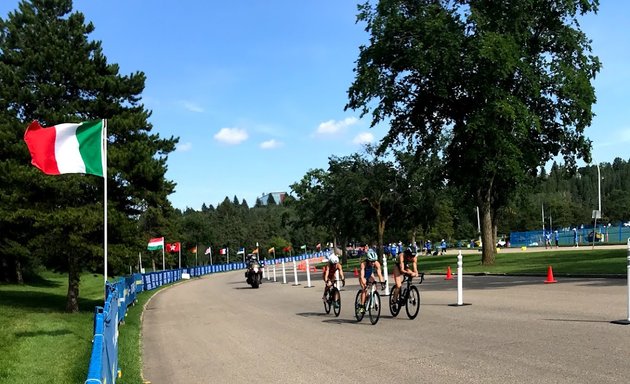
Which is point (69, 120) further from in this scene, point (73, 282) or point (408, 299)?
point (408, 299)

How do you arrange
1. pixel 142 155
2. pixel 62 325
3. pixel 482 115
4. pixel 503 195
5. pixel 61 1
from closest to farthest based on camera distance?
pixel 62 325 < pixel 142 155 < pixel 61 1 < pixel 482 115 < pixel 503 195

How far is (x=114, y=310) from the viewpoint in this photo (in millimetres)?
11938

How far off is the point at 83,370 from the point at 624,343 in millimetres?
8490

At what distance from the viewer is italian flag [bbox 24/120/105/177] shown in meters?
13.3

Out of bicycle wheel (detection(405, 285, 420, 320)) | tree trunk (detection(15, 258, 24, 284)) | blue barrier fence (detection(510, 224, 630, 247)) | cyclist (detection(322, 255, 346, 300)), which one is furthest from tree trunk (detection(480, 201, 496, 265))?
tree trunk (detection(15, 258, 24, 284))

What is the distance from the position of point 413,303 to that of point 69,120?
15500 millimetres

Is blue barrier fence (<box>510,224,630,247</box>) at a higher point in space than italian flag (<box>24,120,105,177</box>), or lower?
lower

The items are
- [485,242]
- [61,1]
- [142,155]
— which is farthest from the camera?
[485,242]

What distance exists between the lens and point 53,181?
69.7 feet

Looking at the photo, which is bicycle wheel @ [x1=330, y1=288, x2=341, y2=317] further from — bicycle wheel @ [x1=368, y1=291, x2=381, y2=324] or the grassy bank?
the grassy bank

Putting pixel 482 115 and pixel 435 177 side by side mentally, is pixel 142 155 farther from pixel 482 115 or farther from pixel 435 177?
pixel 435 177

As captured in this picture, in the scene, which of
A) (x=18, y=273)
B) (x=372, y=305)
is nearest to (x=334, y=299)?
(x=372, y=305)

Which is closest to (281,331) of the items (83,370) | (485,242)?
(83,370)

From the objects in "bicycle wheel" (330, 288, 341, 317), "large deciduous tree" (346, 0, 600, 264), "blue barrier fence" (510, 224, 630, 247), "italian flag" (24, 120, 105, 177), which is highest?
"large deciduous tree" (346, 0, 600, 264)
